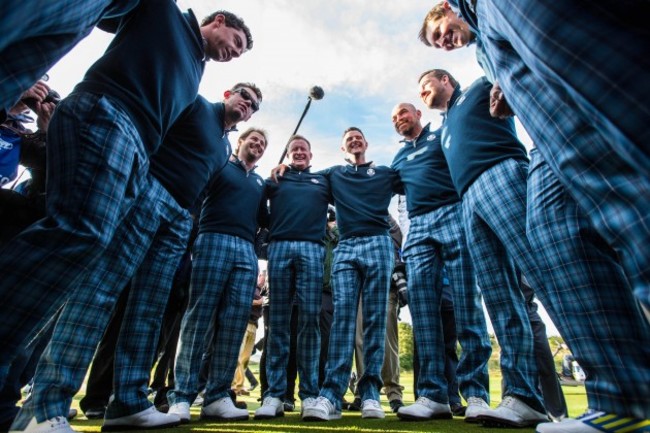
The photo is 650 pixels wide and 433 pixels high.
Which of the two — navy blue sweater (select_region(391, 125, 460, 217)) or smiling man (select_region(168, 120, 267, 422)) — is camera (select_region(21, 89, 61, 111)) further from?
navy blue sweater (select_region(391, 125, 460, 217))

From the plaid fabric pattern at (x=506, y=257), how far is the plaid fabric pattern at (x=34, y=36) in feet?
6.74

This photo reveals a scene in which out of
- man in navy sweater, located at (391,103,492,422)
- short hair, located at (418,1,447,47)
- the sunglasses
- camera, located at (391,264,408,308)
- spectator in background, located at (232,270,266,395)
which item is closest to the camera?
man in navy sweater, located at (391,103,492,422)

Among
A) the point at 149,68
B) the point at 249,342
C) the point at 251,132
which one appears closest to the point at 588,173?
the point at 149,68

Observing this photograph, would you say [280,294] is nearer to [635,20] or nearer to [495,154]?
[495,154]

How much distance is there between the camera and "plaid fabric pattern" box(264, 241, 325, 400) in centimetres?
288

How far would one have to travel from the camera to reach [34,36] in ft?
3.80

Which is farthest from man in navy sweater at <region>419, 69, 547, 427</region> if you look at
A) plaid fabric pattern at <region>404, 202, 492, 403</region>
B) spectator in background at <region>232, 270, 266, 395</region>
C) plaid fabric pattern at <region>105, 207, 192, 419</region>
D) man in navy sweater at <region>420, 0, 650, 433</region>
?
spectator in background at <region>232, 270, 266, 395</region>

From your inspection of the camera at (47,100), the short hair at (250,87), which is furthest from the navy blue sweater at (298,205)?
the camera at (47,100)

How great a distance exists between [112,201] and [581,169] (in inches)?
62.8

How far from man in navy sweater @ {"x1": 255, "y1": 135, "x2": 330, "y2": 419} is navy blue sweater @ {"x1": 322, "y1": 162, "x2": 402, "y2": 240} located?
179 mm

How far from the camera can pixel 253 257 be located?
3090 mm

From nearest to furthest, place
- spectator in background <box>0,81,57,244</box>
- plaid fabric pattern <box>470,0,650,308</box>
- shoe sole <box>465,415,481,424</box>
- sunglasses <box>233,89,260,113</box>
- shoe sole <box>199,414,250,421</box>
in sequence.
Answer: plaid fabric pattern <box>470,0,650,308</box>, spectator in background <box>0,81,57,244</box>, shoe sole <box>465,415,481,424</box>, shoe sole <box>199,414,250,421</box>, sunglasses <box>233,89,260,113</box>

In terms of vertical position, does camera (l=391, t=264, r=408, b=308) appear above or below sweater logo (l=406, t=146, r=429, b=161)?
below

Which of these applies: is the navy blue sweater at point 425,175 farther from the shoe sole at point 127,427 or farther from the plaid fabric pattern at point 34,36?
the plaid fabric pattern at point 34,36
